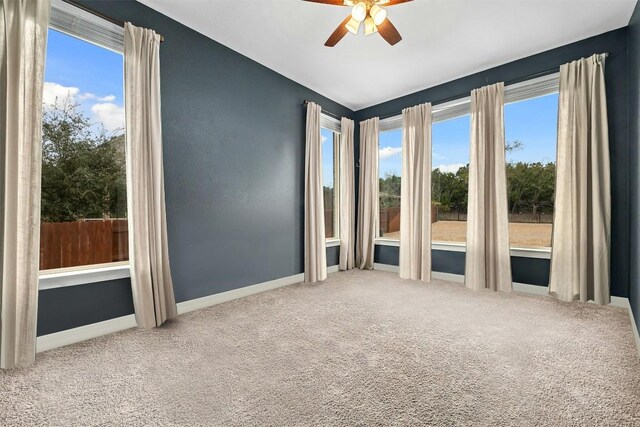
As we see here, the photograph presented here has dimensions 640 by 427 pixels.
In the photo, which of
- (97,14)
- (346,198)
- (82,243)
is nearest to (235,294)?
(82,243)

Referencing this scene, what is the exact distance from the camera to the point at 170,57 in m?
2.65

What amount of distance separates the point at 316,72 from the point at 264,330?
312 cm

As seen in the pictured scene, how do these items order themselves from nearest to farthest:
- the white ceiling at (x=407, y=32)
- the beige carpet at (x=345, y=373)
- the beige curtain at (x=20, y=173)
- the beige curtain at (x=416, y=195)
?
the beige carpet at (x=345, y=373) < the beige curtain at (x=20, y=173) < the white ceiling at (x=407, y=32) < the beige curtain at (x=416, y=195)

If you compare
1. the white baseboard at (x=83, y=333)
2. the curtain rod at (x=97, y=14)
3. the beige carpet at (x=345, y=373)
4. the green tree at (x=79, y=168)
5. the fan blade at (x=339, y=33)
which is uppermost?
the curtain rod at (x=97, y=14)

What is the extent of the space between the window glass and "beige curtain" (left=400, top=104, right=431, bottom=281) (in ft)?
11.2

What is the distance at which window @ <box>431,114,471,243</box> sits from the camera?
3957mm

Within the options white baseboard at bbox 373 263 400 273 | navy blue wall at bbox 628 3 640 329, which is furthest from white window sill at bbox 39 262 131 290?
navy blue wall at bbox 628 3 640 329

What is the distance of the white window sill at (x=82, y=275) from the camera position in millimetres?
2015

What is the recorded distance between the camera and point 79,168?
89.0 inches

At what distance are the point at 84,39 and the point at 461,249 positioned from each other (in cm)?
449

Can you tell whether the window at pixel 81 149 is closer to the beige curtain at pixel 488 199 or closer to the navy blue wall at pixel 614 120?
the beige curtain at pixel 488 199

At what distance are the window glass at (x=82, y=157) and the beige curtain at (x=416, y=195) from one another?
3.41 meters

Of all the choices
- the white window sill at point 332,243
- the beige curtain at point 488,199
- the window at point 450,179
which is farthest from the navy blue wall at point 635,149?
the white window sill at point 332,243

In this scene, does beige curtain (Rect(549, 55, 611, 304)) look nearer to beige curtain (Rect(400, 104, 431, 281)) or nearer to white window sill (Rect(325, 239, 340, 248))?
beige curtain (Rect(400, 104, 431, 281))
